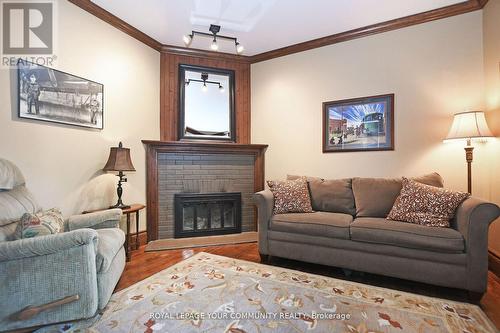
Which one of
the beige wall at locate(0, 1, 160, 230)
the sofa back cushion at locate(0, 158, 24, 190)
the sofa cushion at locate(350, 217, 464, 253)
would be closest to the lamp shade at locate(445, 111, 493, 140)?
the sofa cushion at locate(350, 217, 464, 253)

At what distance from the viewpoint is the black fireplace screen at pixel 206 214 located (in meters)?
3.46

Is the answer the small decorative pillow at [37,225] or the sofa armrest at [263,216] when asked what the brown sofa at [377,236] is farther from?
the small decorative pillow at [37,225]

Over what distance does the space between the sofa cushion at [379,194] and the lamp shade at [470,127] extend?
1.50 feet

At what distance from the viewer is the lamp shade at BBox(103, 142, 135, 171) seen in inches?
104

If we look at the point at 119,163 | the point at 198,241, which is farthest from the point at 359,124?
the point at 119,163

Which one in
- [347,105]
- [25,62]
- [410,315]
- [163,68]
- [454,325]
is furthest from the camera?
[163,68]

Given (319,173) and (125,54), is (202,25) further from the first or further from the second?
(319,173)

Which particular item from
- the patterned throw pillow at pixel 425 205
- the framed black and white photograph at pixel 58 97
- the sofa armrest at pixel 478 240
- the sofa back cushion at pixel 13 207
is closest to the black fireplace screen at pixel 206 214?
the framed black and white photograph at pixel 58 97

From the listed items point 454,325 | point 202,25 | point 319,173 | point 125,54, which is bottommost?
point 454,325

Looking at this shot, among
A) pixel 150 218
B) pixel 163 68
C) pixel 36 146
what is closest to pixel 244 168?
pixel 150 218

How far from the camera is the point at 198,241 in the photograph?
3.37 metres

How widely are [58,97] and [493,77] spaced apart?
4.25m

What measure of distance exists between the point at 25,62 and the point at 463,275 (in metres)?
3.97

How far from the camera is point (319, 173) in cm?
346
